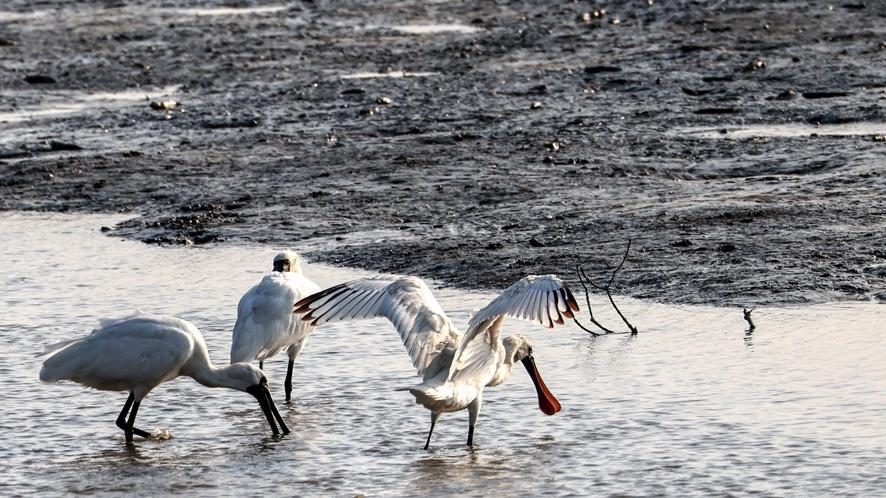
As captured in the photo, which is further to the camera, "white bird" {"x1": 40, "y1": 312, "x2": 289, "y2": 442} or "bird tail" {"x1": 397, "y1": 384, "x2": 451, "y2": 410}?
"white bird" {"x1": 40, "y1": 312, "x2": 289, "y2": 442}

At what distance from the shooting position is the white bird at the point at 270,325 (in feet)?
29.4

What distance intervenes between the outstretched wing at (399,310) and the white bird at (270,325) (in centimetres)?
59

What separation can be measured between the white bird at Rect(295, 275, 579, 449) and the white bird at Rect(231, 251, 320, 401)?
659 mm

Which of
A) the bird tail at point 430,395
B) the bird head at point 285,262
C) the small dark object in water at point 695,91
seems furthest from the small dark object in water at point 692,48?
the bird tail at point 430,395

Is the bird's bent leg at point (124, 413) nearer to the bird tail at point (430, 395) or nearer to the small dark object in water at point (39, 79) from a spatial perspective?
the bird tail at point (430, 395)

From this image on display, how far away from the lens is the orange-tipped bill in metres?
8.14

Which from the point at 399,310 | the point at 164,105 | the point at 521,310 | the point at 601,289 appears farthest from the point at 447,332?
the point at 164,105

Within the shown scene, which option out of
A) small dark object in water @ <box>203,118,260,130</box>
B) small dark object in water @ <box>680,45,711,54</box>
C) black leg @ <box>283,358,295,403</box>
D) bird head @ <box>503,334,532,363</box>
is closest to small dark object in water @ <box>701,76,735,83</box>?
small dark object in water @ <box>680,45,711,54</box>

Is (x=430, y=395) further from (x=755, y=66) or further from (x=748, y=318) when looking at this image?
(x=755, y=66)

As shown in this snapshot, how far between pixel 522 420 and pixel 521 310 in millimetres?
926

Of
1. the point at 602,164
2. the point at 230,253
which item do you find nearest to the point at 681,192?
the point at 602,164

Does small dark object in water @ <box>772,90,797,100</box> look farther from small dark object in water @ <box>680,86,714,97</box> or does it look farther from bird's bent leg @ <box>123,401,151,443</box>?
bird's bent leg @ <box>123,401,151,443</box>

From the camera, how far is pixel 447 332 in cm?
817

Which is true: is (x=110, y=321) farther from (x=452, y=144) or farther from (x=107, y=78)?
(x=107, y=78)
